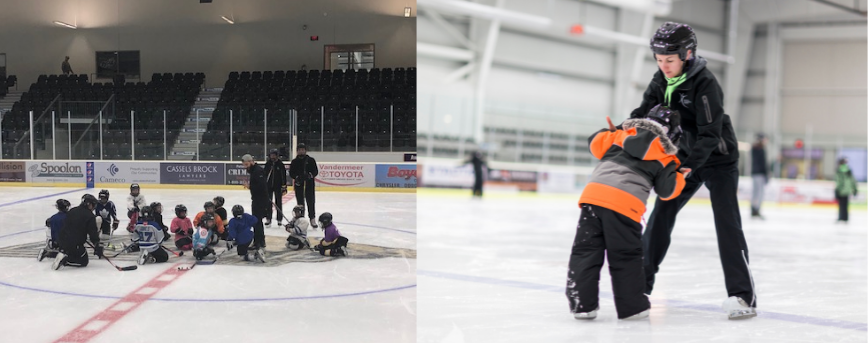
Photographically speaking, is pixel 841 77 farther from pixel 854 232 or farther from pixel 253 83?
pixel 253 83

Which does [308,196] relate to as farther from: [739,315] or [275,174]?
[739,315]

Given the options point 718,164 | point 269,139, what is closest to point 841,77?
point 718,164

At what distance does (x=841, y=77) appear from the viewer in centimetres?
1720

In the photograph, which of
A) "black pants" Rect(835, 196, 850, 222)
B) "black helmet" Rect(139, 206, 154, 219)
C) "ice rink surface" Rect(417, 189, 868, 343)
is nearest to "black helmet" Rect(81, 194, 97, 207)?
"black helmet" Rect(139, 206, 154, 219)

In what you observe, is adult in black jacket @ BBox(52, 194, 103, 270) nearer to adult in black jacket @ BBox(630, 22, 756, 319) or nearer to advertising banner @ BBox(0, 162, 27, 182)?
advertising banner @ BBox(0, 162, 27, 182)

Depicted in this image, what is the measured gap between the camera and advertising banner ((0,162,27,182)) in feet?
4.70

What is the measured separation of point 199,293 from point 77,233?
0.28 metres

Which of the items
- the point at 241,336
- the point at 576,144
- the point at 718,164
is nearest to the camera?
the point at 241,336

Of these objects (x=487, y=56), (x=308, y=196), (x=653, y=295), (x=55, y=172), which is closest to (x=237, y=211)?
(x=308, y=196)

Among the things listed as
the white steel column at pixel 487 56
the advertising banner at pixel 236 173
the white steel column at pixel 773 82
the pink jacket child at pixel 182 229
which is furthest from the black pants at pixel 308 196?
the white steel column at pixel 773 82

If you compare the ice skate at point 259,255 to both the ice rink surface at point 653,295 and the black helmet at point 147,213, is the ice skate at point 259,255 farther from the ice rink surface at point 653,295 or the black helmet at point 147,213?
the ice rink surface at point 653,295

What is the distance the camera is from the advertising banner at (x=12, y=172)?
1434 millimetres

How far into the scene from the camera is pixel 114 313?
142 centimetres

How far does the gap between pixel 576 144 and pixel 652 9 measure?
12.7 feet
